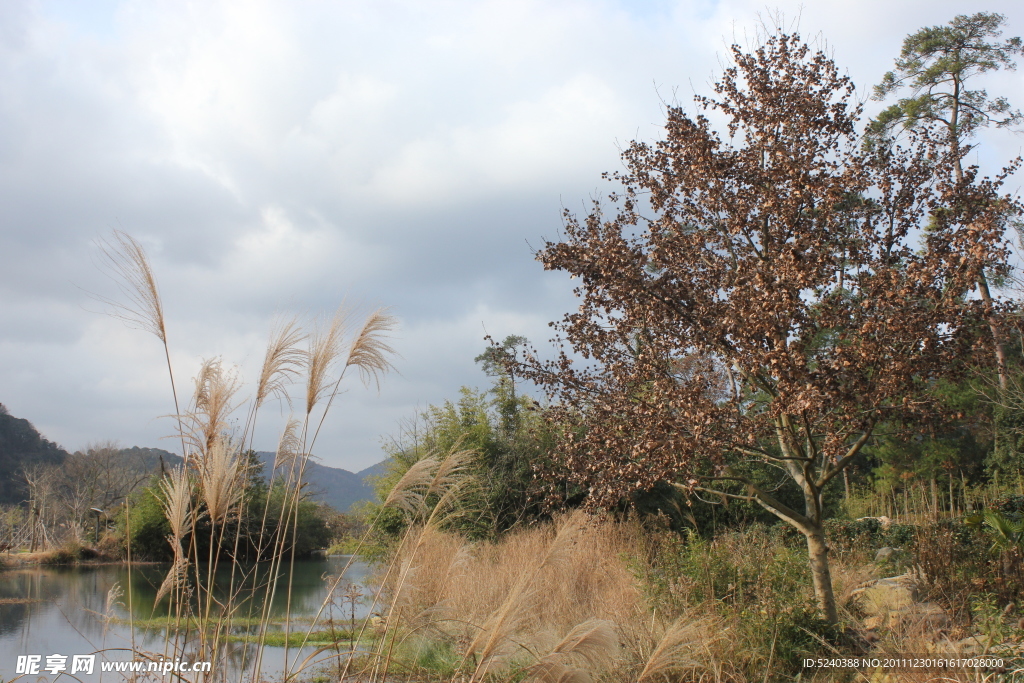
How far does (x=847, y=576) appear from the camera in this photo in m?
7.64

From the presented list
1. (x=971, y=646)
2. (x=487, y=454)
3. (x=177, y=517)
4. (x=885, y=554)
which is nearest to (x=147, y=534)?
(x=487, y=454)

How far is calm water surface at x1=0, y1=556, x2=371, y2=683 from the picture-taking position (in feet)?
14.2

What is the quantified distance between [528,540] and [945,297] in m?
6.67

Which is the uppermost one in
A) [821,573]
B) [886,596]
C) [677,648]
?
[821,573]

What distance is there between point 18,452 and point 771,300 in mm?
69101

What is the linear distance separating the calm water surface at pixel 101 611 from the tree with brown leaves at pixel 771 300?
2.50 m

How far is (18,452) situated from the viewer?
57.9 meters

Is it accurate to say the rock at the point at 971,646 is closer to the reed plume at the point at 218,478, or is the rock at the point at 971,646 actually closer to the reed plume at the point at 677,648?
the reed plume at the point at 677,648

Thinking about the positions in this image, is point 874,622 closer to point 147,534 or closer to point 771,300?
point 771,300

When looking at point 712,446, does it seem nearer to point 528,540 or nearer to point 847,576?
point 847,576

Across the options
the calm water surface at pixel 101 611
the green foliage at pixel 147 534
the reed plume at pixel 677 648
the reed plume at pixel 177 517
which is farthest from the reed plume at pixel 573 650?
the green foliage at pixel 147 534

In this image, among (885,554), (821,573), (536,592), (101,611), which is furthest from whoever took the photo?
(101,611)

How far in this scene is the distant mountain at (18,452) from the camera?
53562mm

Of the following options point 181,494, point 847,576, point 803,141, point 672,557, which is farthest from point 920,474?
point 181,494
